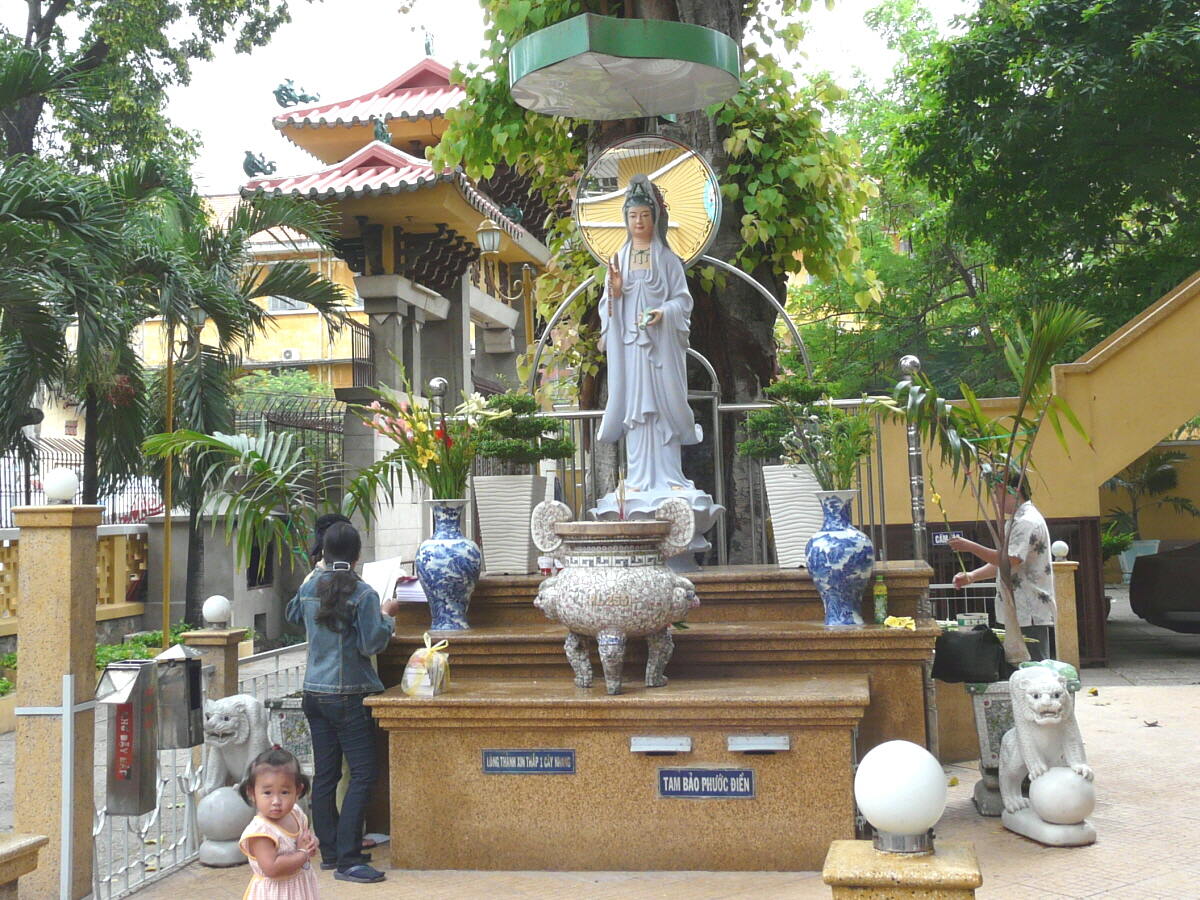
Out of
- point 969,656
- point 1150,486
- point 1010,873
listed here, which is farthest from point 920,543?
point 1150,486

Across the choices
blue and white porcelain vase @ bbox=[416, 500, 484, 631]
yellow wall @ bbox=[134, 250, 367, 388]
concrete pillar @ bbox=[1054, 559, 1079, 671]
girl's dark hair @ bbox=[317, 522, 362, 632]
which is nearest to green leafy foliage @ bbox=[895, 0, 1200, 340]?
concrete pillar @ bbox=[1054, 559, 1079, 671]

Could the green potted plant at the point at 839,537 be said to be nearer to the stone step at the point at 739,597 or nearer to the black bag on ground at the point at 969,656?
the stone step at the point at 739,597

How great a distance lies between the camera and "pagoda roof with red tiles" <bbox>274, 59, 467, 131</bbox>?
1711 centimetres

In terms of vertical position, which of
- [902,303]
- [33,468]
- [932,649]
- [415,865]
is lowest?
[415,865]

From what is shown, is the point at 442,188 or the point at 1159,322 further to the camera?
the point at 442,188

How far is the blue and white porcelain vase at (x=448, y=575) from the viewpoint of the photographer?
250 inches

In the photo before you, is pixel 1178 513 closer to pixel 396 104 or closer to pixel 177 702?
pixel 396 104

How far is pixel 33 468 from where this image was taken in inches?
503

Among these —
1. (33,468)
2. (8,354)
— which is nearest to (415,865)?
(8,354)

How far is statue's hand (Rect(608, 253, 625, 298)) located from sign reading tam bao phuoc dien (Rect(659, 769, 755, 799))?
3054 mm

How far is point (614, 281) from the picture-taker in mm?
7227

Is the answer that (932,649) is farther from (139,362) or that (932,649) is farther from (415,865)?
(139,362)

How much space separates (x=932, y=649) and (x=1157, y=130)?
34.3ft

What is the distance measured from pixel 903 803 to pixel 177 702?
3759 millimetres
